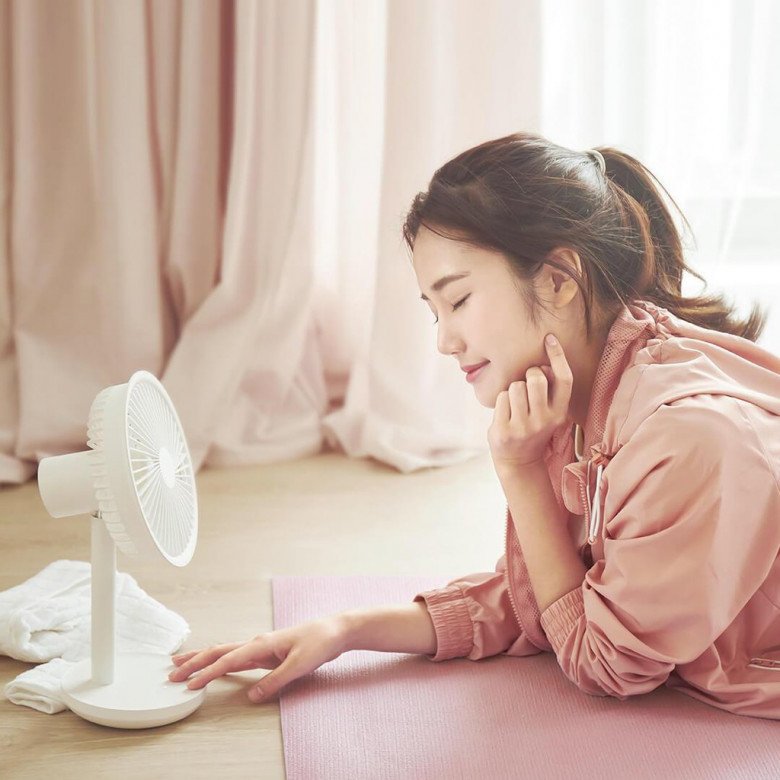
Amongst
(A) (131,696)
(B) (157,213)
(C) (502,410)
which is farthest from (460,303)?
(B) (157,213)

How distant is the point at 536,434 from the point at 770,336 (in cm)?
171

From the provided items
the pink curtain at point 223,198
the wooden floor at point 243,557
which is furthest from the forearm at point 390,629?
the pink curtain at point 223,198

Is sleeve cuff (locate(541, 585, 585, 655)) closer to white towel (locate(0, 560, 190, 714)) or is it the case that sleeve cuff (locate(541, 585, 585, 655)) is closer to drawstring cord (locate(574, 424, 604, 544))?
drawstring cord (locate(574, 424, 604, 544))

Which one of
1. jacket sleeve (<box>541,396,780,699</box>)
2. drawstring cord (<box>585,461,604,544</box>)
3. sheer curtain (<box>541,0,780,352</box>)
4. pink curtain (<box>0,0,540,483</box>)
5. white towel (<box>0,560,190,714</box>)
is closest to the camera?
jacket sleeve (<box>541,396,780,699</box>)

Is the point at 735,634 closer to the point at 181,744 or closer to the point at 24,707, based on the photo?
the point at 181,744

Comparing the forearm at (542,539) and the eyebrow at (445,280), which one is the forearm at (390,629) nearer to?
the forearm at (542,539)

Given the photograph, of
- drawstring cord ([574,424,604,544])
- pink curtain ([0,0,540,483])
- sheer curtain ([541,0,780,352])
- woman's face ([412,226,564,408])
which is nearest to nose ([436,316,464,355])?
woman's face ([412,226,564,408])

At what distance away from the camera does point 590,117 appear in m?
2.90

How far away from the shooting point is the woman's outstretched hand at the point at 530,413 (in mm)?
1552

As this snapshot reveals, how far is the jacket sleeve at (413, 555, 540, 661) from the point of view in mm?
1677

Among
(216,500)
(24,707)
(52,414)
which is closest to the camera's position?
(24,707)

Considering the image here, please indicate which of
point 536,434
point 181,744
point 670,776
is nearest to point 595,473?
point 536,434

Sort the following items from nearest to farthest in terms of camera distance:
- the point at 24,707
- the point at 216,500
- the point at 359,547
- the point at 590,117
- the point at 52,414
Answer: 1. the point at 24,707
2. the point at 359,547
3. the point at 216,500
4. the point at 52,414
5. the point at 590,117

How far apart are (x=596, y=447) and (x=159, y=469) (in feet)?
1.80
